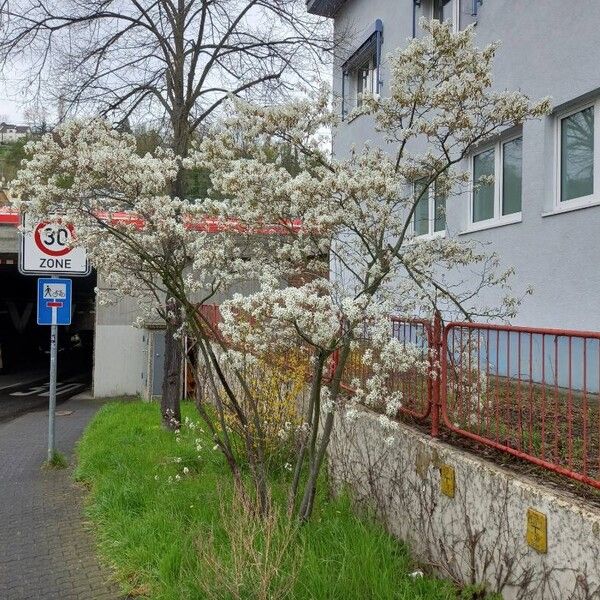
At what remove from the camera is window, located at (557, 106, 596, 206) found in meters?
6.70

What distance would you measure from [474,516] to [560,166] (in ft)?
16.2

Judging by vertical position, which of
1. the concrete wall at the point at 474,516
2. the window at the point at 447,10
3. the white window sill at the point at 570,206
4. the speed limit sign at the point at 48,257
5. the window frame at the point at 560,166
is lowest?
the concrete wall at the point at 474,516

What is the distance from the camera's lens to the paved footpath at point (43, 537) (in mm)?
4176

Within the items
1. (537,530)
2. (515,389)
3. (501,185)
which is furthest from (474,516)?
(501,185)

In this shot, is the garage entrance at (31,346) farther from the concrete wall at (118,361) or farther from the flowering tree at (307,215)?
the flowering tree at (307,215)

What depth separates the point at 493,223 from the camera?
8188 mm

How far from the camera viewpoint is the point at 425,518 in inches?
154

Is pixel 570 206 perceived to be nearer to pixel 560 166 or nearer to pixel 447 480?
pixel 560 166

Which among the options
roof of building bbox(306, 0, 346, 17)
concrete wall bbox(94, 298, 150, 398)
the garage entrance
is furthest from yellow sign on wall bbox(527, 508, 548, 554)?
concrete wall bbox(94, 298, 150, 398)

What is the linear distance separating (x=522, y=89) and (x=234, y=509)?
593cm

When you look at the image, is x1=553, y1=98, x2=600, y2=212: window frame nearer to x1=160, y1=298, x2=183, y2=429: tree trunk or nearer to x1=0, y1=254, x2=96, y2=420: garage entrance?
x1=160, y1=298, x2=183, y2=429: tree trunk

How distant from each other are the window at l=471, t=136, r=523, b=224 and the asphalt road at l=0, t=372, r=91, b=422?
9.93 meters

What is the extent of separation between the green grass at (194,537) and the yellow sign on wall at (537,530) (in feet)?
2.14

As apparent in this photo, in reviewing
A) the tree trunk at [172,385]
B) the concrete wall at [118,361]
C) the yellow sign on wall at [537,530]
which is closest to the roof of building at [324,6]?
the tree trunk at [172,385]
